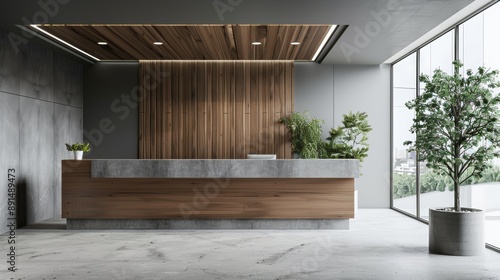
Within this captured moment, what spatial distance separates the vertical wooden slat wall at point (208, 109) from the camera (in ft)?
30.3

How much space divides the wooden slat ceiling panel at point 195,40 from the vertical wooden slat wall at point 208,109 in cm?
39

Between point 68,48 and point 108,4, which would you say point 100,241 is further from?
point 68,48

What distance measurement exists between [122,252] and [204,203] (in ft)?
5.49

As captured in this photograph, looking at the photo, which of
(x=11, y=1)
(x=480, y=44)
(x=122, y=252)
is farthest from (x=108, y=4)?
(x=480, y=44)

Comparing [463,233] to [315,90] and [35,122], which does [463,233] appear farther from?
[35,122]

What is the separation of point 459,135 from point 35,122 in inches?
240

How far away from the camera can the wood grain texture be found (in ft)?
21.8

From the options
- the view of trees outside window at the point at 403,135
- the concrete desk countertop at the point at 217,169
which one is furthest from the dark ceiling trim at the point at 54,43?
the view of trees outside window at the point at 403,135

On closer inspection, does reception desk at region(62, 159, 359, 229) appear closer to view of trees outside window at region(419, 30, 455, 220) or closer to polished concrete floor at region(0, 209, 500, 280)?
polished concrete floor at region(0, 209, 500, 280)

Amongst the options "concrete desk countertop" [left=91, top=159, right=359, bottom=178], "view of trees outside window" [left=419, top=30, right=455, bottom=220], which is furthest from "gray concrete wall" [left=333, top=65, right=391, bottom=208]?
"concrete desk countertop" [left=91, top=159, right=359, bottom=178]

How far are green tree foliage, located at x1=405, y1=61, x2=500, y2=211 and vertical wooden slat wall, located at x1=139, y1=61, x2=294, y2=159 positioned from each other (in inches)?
164

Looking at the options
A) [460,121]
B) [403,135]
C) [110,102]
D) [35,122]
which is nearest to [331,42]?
[403,135]

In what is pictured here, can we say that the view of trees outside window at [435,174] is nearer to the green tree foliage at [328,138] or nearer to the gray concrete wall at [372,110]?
the green tree foliage at [328,138]

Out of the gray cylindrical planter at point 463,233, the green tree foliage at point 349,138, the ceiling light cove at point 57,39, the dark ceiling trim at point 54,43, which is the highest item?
the ceiling light cove at point 57,39
